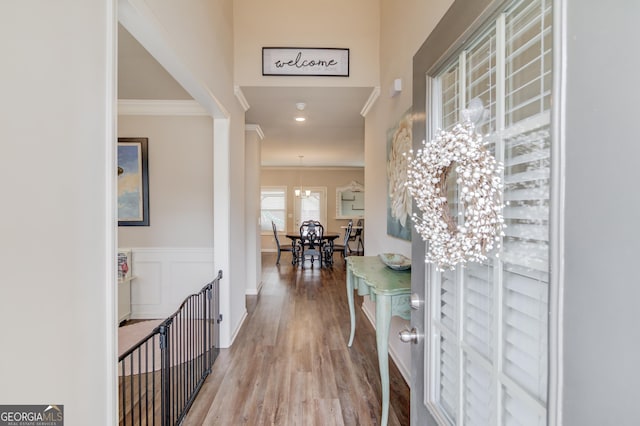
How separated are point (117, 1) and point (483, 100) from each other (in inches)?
54.6

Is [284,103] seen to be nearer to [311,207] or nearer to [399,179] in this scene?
[399,179]

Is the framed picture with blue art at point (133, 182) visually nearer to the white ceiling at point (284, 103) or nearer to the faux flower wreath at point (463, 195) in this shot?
the white ceiling at point (284, 103)

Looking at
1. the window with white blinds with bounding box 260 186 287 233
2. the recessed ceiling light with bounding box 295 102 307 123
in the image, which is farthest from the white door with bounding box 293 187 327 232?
the recessed ceiling light with bounding box 295 102 307 123

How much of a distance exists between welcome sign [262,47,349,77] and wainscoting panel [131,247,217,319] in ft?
7.27

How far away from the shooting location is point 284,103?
3.44m

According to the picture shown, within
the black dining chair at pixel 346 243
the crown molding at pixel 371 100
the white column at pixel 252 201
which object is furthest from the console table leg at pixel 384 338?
the black dining chair at pixel 346 243

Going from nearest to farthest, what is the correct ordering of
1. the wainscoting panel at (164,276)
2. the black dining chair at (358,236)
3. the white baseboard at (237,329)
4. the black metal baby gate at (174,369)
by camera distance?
the black metal baby gate at (174,369)
the white baseboard at (237,329)
the wainscoting panel at (164,276)
the black dining chair at (358,236)

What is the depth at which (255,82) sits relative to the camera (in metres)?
2.97

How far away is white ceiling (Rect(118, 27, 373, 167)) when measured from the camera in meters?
2.55

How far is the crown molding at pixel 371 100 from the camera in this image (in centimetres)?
301

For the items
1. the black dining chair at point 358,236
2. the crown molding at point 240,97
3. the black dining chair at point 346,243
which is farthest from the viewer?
the black dining chair at point 358,236

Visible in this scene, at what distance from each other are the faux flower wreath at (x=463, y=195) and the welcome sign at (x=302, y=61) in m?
2.43
